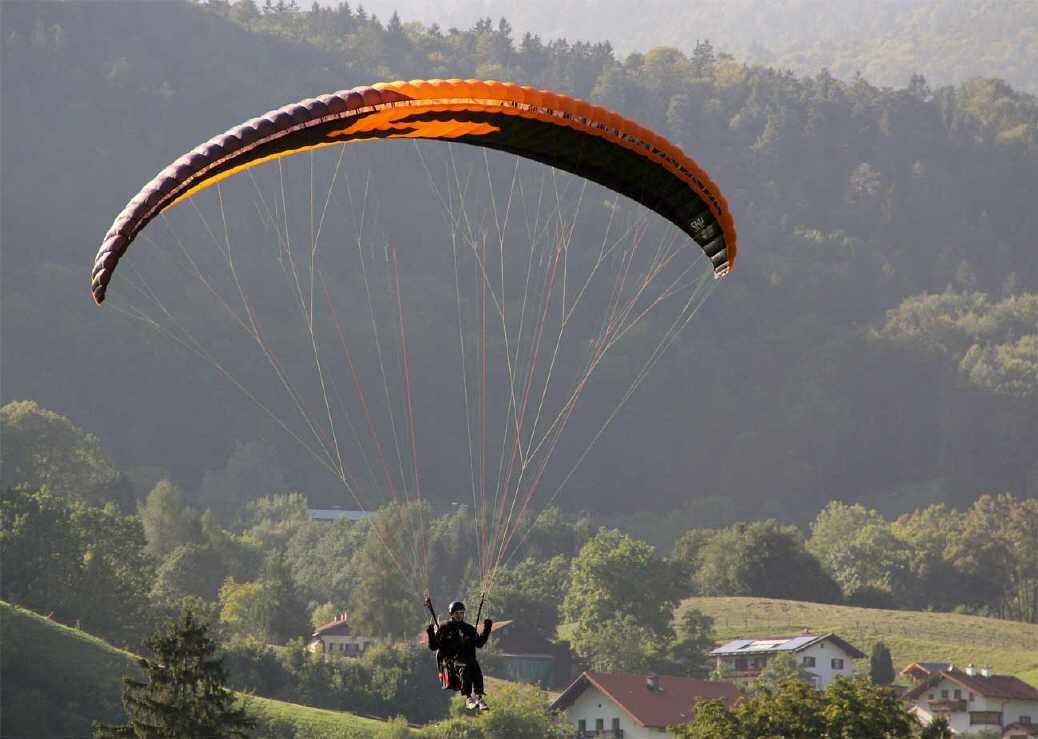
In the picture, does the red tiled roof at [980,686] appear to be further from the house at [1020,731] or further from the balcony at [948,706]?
the house at [1020,731]

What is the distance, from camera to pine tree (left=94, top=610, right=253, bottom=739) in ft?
169

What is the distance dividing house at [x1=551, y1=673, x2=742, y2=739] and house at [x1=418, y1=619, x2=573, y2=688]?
21586 millimetres

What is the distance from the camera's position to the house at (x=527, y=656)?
107500 mm

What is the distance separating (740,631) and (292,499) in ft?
303

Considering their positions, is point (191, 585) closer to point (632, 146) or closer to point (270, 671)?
point (270, 671)

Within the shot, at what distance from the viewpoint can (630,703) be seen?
81.9m

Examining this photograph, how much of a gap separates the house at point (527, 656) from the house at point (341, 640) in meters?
4.54

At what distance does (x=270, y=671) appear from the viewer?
8681cm

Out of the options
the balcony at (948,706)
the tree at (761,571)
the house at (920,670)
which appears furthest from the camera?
the tree at (761,571)

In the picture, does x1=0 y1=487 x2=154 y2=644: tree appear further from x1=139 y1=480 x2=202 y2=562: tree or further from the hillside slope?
x1=139 y1=480 x2=202 y2=562: tree

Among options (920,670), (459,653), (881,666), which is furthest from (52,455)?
(459,653)

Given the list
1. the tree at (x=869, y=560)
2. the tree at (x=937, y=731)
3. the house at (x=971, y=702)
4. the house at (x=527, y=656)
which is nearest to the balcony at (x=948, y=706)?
the house at (x=971, y=702)

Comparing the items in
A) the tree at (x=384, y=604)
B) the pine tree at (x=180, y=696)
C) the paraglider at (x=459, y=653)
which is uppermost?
Answer: the tree at (x=384, y=604)

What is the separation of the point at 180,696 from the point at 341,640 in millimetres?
62326
